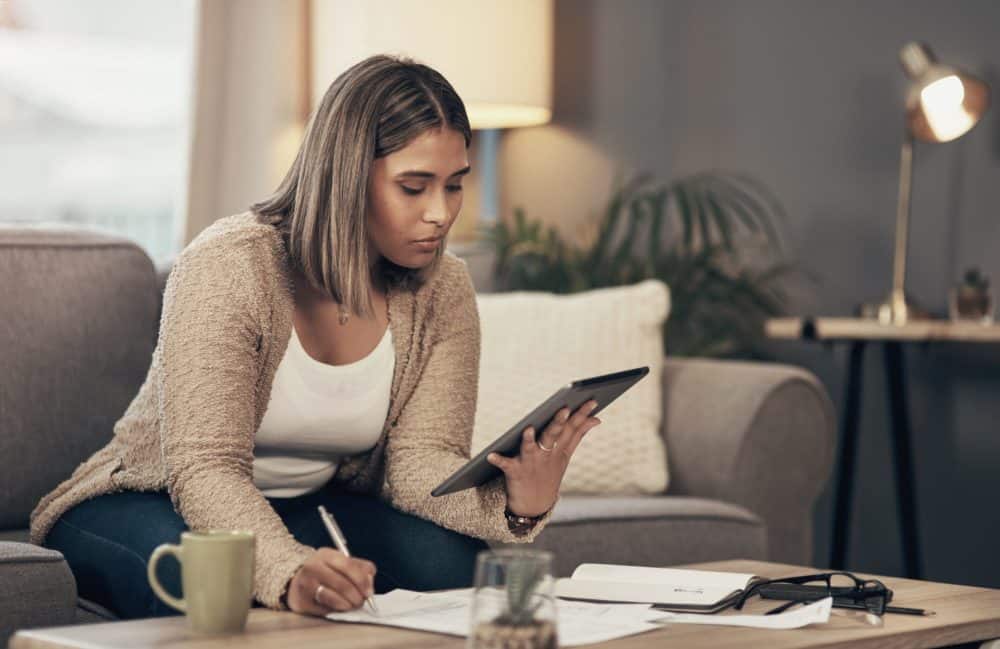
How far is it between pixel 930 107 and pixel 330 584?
2155mm

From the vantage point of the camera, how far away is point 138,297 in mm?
2264

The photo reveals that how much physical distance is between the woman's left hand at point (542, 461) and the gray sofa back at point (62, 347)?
29.2 inches

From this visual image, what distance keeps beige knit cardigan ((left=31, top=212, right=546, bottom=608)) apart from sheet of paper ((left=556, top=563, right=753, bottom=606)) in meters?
0.18

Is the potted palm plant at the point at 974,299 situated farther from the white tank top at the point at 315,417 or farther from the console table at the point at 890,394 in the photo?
the white tank top at the point at 315,417

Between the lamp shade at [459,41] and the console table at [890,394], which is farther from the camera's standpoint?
the lamp shade at [459,41]

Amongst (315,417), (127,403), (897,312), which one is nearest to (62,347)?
(127,403)

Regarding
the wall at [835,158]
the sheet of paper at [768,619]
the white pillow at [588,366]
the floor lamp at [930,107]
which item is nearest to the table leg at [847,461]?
the floor lamp at [930,107]

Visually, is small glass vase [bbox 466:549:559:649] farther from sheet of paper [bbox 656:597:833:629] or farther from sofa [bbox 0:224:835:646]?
sofa [bbox 0:224:835:646]

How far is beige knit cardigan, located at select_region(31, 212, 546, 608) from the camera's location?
1595mm

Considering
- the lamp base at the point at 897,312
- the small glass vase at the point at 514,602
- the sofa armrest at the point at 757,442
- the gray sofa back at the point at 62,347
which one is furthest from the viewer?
the lamp base at the point at 897,312

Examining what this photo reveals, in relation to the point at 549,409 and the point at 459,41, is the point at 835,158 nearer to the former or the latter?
the point at 459,41

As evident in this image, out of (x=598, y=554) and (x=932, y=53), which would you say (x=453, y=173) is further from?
(x=932, y=53)

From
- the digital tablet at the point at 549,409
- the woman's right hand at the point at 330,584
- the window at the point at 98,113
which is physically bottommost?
the woman's right hand at the point at 330,584

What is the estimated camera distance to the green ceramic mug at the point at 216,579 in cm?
125
